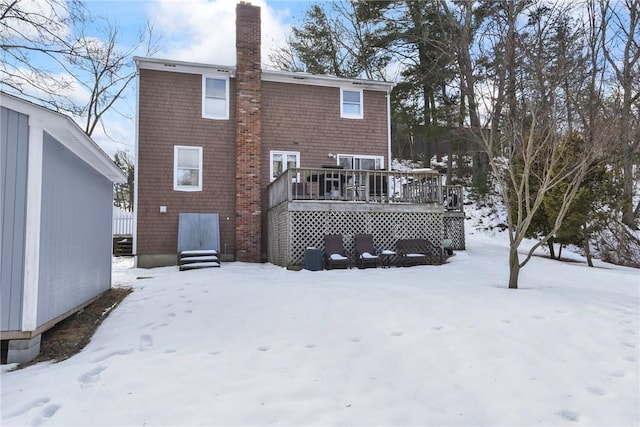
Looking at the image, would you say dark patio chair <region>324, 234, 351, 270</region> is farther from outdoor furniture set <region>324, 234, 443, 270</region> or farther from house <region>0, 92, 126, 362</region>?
house <region>0, 92, 126, 362</region>

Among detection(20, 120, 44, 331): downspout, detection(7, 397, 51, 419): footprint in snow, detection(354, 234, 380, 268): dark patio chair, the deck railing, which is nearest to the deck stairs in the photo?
the deck railing

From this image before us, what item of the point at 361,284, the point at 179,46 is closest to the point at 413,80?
the point at 179,46

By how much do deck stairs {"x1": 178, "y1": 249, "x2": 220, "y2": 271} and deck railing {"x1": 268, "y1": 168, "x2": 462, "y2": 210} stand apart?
2.18m

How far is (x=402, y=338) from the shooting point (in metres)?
4.20

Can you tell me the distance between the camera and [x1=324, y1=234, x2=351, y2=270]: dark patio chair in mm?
9852

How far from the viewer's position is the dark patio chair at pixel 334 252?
9.85 metres

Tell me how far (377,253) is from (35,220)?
769 cm

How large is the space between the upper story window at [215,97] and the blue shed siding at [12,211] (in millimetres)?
8894

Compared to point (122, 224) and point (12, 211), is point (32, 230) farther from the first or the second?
point (122, 224)

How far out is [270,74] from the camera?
13.1 m

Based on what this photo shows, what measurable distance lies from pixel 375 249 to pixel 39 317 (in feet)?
24.9

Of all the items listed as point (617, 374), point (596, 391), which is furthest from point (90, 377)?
point (617, 374)

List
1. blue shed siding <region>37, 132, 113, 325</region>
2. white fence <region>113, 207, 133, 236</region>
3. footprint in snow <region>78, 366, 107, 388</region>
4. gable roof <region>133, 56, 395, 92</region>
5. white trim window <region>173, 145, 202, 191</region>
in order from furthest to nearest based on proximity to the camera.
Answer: white fence <region>113, 207, 133, 236</region>
white trim window <region>173, 145, 202, 191</region>
gable roof <region>133, 56, 395, 92</region>
blue shed siding <region>37, 132, 113, 325</region>
footprint in snow <region>78, 366, 107, 388</region>

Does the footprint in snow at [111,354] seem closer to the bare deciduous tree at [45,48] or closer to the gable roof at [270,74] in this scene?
the bare deciduous tree at [45,48]
